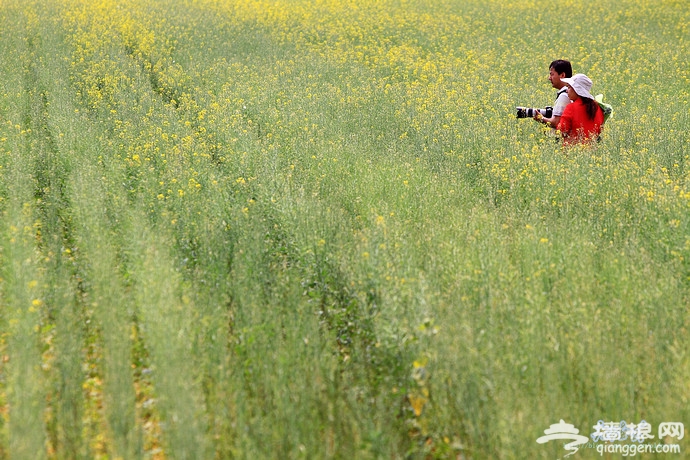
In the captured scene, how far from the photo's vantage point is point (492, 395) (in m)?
3.61

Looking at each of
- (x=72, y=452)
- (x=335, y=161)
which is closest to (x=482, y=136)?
(x=335, y=161)

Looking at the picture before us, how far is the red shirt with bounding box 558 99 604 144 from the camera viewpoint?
749 cm

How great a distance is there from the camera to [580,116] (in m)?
7.54

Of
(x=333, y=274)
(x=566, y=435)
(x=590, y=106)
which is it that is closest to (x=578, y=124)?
(x=590, y=106)

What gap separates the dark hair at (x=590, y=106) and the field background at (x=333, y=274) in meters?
0.41

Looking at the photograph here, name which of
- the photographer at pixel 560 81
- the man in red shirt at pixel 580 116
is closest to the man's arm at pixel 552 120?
the photographer at pixel 560 81

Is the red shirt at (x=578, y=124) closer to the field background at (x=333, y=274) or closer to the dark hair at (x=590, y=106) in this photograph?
the dark hair at (x=590, y=106)

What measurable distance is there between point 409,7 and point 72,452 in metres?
19.9

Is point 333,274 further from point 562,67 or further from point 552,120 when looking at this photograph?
point 562,67

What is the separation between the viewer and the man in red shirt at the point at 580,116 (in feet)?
24.0

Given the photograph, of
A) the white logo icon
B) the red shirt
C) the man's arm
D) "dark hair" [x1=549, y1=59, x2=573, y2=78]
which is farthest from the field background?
"dark hair" [x1=549, y1=59, x2=573, y2=78]

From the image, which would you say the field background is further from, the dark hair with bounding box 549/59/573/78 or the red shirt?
the dark hair with bounding box 549/59/573/78

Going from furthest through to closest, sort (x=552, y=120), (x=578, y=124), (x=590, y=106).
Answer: (x=552, y=120), (x=578, y=124), (x=590, y=106)

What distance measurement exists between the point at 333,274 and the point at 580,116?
3.87 metres
